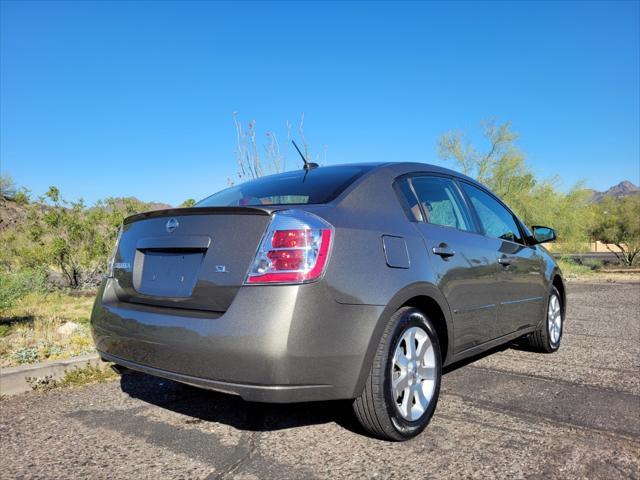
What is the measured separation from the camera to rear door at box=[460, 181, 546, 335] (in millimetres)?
4066

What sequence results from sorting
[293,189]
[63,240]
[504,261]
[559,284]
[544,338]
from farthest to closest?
[63,240], [559,284], [544,338], [504,261], [293,189]

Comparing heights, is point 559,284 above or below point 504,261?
below

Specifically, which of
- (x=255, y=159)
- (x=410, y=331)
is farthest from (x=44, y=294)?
(x=410, y=331)

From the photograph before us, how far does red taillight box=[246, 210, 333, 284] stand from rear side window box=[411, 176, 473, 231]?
1.16 metres

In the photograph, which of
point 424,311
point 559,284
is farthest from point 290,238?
point 559,284

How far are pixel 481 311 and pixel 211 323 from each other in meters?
2.09

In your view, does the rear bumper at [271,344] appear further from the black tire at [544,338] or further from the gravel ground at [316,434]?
the black tire at [544,338]

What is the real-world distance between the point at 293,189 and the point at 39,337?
3.63 m

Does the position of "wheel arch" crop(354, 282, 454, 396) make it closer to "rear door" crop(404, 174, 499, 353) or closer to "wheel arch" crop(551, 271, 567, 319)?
"rear door" crop(404, 174, 499, 353)

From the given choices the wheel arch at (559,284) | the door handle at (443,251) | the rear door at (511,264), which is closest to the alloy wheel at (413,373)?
the door handle at (443,251)

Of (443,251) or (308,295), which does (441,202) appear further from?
(308,295)

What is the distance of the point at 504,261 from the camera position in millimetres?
4082

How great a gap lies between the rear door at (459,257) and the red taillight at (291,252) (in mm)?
950

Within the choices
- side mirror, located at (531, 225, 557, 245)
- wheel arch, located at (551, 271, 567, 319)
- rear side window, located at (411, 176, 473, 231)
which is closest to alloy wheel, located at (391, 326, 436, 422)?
rear side window, located at (411, 176, 473, 231)
